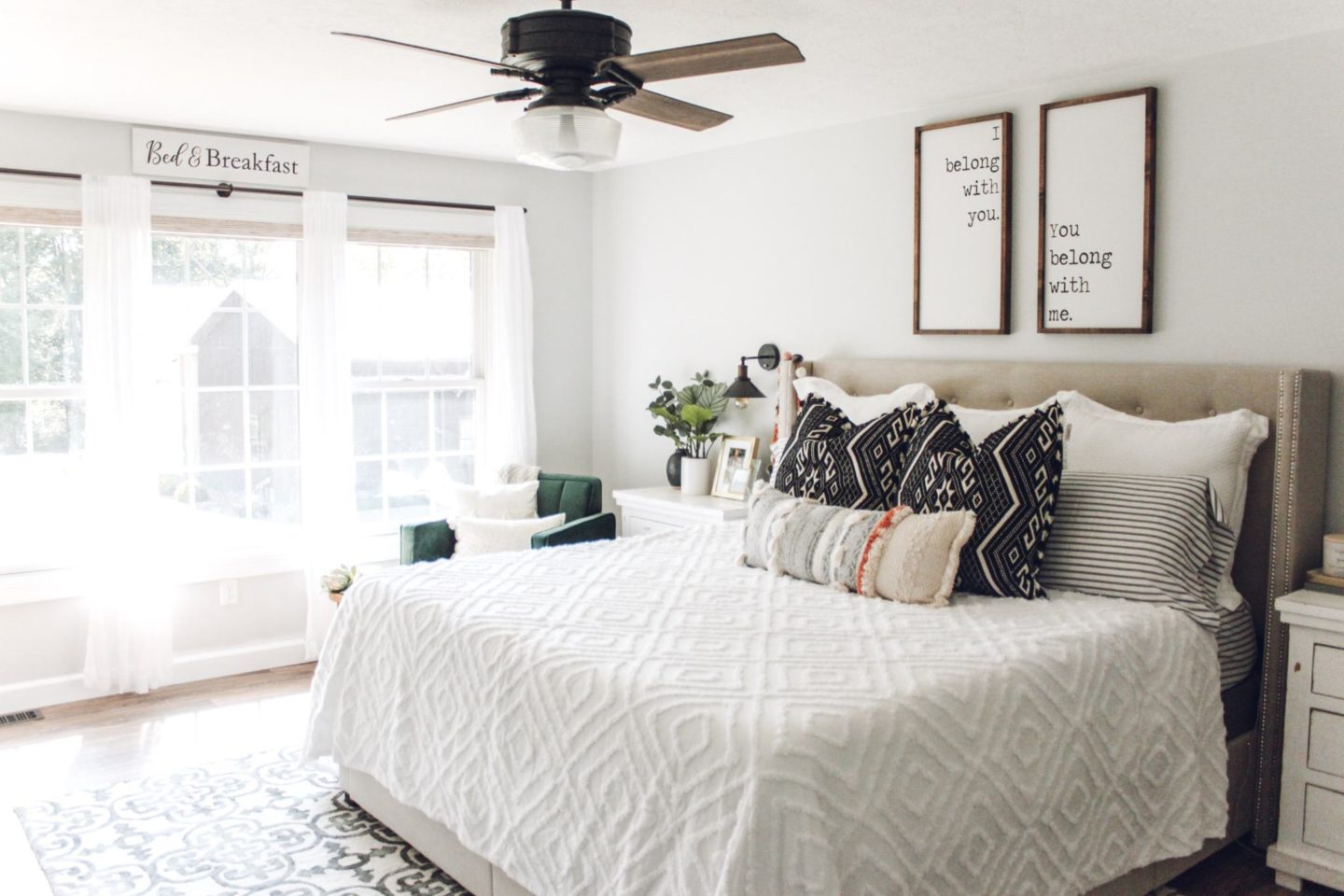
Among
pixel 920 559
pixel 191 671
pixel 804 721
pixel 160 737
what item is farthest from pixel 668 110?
pixel 191 671

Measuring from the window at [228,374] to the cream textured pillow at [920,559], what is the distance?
306cm

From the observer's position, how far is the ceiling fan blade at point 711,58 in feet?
7.90

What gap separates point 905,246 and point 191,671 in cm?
351

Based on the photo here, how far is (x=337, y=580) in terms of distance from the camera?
454 centimetres

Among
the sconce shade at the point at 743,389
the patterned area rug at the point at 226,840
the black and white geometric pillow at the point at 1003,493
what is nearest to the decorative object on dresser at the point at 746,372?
the sconce shade at the point at 743,389

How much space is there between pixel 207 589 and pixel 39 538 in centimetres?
69

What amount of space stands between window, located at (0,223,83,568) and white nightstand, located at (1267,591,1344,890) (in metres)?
4.43

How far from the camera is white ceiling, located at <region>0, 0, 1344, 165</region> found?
293 centimetres

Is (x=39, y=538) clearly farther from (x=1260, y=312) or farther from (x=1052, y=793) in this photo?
(x=1260, y=312)

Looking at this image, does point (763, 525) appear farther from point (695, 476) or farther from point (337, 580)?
point (337, 580)

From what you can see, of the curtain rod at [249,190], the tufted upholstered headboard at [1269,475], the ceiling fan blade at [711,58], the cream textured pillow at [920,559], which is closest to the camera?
the ceiling fan blade at [711,58]

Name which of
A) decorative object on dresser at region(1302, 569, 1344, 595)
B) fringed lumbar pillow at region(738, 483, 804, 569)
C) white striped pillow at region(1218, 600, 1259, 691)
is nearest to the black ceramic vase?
fringed lumbar pillow at region(738, 483, 804, 569)

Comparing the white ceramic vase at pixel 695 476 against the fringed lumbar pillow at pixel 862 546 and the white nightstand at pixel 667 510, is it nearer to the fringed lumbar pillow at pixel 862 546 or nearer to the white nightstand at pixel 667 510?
the white nightstand at pixel 667 510

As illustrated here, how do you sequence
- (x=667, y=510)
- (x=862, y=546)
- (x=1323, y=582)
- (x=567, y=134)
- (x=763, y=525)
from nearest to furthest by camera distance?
(x=567, y=134) → (x=1323, y=582) → (x=862, y=546) → (x=763, y=525) → (x=667, y=510)
